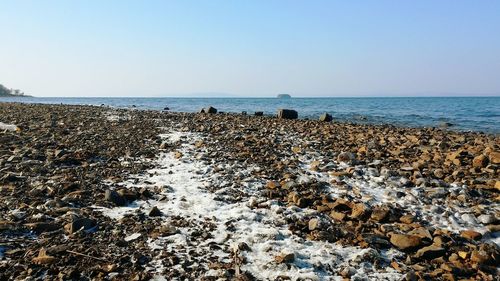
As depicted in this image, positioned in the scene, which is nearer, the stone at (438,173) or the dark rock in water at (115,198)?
the dark rock in water at (115,198)

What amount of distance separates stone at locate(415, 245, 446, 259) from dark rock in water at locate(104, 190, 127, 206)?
5.67 metres

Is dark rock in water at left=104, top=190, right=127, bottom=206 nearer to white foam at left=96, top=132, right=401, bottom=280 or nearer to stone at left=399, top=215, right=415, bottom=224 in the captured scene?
white foam at left=96, top=132, right=401, bottom=280

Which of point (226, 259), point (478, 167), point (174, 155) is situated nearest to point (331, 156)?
point (478, 167)

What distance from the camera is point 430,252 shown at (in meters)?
5.74

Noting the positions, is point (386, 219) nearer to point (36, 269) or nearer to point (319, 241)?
point (319, 241)

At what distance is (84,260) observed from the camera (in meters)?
5.42

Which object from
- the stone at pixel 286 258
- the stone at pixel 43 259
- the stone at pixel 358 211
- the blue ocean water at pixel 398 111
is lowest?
the stone at pixel 286 258

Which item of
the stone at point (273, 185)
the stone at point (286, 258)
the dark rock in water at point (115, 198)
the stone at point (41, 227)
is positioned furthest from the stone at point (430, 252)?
the stone at point (41, 227)

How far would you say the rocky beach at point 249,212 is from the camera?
5.40 metres

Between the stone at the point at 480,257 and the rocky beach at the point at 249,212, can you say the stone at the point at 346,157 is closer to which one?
the rocky beach at the point at 249,212

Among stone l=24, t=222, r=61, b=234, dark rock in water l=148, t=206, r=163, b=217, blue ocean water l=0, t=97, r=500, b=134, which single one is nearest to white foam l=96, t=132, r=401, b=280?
dark rock in water l=148, t=206, r=163, b=217

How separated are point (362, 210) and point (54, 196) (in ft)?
21.3

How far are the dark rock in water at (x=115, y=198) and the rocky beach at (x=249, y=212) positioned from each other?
46 mm

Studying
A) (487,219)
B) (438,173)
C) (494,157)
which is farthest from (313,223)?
(494,157)
